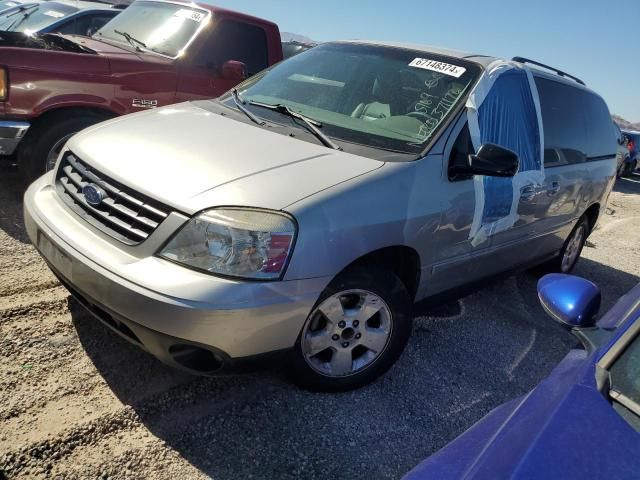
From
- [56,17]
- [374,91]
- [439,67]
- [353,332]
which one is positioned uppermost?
[439,67]

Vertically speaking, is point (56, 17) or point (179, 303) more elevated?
point (179, 303)

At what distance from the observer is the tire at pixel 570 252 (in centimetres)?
505

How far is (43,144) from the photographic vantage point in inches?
178

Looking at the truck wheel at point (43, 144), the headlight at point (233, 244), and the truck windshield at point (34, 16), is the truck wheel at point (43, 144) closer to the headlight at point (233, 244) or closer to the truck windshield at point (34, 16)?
the headlight at point (233, 244)

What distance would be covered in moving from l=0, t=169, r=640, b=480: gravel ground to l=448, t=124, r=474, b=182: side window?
1.13 m

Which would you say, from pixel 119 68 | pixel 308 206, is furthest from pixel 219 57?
pixel 308 206

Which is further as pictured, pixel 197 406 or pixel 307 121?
pixel 307 121

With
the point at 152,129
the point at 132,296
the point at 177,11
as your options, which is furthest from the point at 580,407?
the point at 177,11

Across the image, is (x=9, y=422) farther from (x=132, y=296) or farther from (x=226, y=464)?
(x=226, y=464)

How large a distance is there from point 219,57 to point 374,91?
2775 mm

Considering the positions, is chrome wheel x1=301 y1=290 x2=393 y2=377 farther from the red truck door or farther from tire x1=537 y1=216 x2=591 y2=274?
the red truck door

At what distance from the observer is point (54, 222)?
2631 millimetres

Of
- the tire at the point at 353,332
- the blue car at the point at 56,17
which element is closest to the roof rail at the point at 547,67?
the tire at the point at 353,332

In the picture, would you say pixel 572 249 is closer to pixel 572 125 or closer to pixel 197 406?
pixel 572 125
